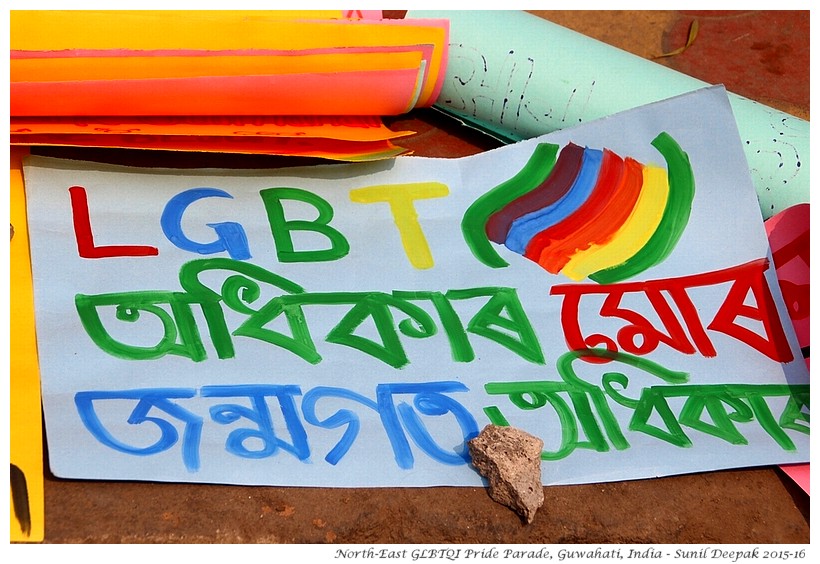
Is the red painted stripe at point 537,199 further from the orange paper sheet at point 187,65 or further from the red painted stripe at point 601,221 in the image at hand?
the orange paper sheet at point 187,65

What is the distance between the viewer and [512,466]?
123 cm

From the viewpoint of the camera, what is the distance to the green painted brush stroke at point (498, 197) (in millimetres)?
1404

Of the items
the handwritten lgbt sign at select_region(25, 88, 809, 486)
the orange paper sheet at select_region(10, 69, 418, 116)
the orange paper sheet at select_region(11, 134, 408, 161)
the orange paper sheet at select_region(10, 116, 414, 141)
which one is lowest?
the handwritten lgbt sign at select_region(25, 88, 809, 486)

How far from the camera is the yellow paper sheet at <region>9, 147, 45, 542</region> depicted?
119 cm

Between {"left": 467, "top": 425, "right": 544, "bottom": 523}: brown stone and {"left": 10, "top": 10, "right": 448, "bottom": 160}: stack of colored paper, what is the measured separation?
0.55m

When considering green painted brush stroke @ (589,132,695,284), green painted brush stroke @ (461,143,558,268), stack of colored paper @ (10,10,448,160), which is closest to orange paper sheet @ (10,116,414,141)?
stack of colored paper @ (10,10,448,160)

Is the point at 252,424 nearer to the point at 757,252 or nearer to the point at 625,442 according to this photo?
the point at 625,442

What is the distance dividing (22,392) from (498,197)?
90 cm

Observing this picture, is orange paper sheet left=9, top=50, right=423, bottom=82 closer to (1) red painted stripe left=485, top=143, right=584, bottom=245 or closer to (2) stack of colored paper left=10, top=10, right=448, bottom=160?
(2) stack of colored paper left=10, top=10, right=448, bottom=160

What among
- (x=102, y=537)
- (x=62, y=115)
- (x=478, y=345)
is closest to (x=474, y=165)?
(x=478, y=345)

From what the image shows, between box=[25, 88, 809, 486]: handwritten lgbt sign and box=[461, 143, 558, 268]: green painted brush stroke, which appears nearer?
box=[25, 88, 809, 486]: handwritten lgbt sign

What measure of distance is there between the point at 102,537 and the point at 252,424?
0.29 meters

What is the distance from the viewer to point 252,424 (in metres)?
1.28

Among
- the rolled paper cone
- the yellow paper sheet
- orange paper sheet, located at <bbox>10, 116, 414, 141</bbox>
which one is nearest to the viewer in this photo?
the yellow paper sheet
